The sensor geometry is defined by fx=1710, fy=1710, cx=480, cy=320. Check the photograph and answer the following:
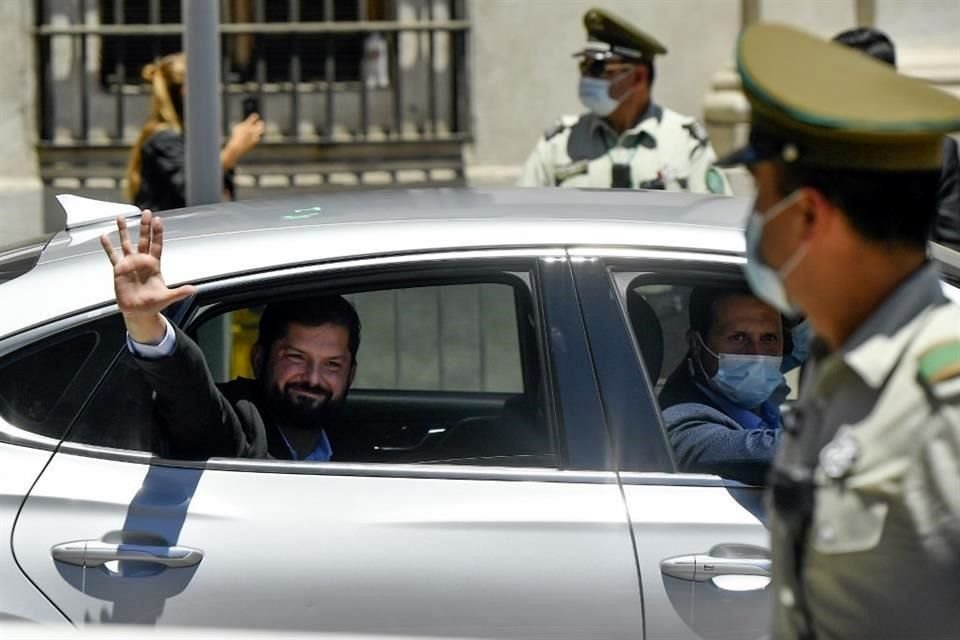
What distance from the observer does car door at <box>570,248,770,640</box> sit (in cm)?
299

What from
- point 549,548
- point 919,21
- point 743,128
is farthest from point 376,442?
point 919,21

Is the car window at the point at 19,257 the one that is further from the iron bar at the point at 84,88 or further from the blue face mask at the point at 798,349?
the iron bar at the point at 84,88

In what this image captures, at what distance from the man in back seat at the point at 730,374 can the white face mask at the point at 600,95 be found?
3047mm

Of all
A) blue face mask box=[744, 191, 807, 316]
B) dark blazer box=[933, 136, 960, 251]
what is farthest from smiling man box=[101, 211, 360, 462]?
dark blazer box=[933, 136, 960, 251]

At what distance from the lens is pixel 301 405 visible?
11.2 feet

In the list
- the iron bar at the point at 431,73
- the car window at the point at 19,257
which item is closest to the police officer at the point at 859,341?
the car window at the point at 19,257

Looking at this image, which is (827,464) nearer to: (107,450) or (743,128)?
(107,450)

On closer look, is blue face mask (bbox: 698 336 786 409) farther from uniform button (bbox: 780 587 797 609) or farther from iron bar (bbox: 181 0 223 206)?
iron bar (bbox: 181 0 223 206)

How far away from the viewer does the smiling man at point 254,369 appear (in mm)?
2873

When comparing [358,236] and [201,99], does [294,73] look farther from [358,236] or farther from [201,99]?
[358,236]

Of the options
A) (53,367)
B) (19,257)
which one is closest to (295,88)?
(19,257)

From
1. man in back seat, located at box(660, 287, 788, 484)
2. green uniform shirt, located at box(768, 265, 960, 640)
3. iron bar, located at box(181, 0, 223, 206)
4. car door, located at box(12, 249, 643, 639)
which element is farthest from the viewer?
iron bar, located at box(181, 0, 223, 206)

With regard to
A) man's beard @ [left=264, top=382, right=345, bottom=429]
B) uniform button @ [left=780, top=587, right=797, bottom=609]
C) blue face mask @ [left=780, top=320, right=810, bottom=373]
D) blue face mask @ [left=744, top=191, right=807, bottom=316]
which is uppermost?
blue face mask @ [left=744, top=191, right=807, bottom=316]

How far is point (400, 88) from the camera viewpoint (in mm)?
9570
